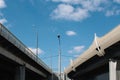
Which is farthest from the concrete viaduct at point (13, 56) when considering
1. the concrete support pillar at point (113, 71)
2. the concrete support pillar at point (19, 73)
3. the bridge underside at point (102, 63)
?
the concrete support pillar at point (113, 71)

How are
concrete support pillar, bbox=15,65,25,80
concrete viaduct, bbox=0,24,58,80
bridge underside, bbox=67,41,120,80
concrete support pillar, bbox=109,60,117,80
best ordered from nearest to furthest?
bridge underside, bbox=67,41,120,80, concrete support pillar, bbox=109,60,117,80, concrete viaduct, bbox=0,24,58,80, concrete support pillar, bbox=15,65,25,80

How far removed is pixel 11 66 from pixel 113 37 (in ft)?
84.2

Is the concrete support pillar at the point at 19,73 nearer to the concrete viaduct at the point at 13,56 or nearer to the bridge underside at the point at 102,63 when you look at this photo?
the concrete viaduct at the point at 13,56

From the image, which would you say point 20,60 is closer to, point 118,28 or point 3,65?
point 3,65

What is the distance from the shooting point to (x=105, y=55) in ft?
140

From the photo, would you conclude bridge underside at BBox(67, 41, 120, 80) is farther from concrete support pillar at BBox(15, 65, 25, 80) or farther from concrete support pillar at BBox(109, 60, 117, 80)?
concrete support pillar at BBox(15, 65, 25, 80)

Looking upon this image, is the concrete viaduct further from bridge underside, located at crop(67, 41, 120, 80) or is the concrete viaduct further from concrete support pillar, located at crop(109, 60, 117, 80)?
concrete support pillar, located at crop(109, 60, 117, 80)

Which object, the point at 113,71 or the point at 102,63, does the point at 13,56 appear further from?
the point at 113,71

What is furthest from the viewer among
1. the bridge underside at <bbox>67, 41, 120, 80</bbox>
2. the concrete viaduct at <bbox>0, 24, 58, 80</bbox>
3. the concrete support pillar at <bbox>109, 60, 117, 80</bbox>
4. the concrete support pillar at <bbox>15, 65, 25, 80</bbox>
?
the concrete support pillar at <bbox>15, 65, 25, 80</bbox>

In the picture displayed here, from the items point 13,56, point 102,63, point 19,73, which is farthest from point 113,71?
point 19,73

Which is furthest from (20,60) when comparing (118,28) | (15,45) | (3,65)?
(118,28)

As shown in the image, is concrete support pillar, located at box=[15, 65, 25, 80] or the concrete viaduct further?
concrete support pillar, located at box=[15, 65, 25, 80]

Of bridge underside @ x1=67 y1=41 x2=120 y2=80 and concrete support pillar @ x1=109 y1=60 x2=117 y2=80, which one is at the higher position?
bridge underside @ x1=67 y1=41 x2=120 y2=80

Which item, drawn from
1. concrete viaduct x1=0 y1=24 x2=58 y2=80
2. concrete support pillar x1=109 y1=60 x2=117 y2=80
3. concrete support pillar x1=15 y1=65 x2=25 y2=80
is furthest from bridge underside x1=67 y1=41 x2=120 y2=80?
concrete support pillar x1=15 y1=65 x2=25 y2=80
